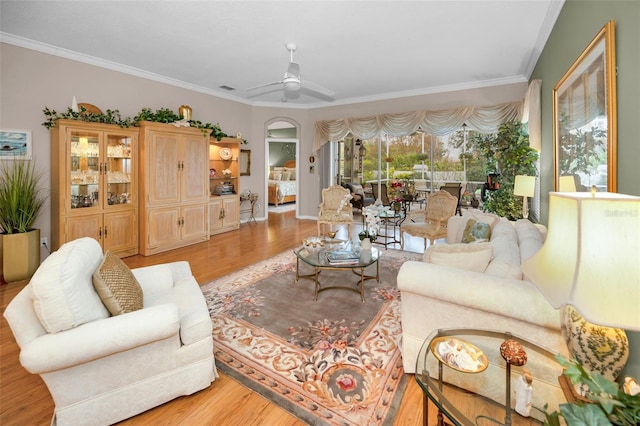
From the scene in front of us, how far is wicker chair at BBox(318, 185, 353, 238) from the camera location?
568 cm

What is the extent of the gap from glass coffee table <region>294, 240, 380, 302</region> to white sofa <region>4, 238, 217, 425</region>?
147cm

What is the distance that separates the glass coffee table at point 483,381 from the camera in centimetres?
116

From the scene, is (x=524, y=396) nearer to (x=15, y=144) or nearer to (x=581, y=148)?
(x=581, y=148)

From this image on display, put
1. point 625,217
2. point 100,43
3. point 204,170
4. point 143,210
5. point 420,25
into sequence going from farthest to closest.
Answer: point 204,170 < point 143,210 < point 100,43 < point 420,25 < point 625,217

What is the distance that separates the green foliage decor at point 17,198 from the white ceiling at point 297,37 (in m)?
1.64

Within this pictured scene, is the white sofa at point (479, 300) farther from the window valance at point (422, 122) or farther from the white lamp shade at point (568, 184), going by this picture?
the window valance at point (422, 122)

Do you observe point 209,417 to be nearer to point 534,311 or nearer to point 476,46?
point 534,311

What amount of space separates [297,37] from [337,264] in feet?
9.60

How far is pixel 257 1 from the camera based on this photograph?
3.17 meters

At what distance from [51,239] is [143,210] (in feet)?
4.00

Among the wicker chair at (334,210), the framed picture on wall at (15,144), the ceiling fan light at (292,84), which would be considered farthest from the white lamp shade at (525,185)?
the framed picture on wall at (15,144)

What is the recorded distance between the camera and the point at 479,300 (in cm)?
172

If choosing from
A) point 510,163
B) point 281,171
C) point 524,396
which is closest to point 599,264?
point 524,396

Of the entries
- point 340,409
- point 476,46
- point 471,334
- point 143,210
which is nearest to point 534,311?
point 471,334
